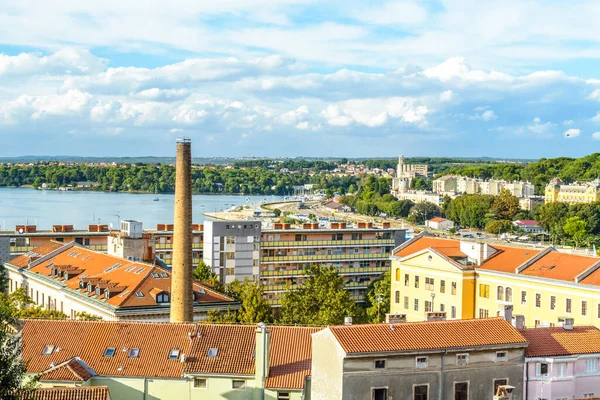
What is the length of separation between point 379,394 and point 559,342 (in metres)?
5.63

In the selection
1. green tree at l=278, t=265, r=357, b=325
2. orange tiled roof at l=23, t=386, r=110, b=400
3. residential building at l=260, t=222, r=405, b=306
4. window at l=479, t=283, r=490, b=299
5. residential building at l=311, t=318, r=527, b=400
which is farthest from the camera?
residential building at l=260, t=222, r=405, b=306

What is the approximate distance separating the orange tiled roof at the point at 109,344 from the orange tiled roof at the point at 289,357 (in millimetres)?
2567

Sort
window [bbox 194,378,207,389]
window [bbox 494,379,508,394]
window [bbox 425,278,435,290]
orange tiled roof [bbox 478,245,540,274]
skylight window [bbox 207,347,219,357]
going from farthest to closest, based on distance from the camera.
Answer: window [bbox 425,278,435,290] → orange tiled roof [bbox 478,245,540,274] → skylight window [bbox 207,347,219,357] → window [bbox 194,378,207,389] → window [bbox 494,379,508,394]

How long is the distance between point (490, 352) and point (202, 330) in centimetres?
768

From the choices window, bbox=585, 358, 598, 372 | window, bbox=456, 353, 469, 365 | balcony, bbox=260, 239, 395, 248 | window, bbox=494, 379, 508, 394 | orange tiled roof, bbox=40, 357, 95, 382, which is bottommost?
balcony, bbox=260, 239, 395, 248

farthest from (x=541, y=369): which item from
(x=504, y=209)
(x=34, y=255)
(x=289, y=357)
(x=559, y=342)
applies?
(x=504, y=209)

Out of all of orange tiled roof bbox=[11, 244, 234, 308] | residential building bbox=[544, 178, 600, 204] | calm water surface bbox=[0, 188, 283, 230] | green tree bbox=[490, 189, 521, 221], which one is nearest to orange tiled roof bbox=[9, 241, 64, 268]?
orange tiled roof bbox=[11, 244, 234, 308]

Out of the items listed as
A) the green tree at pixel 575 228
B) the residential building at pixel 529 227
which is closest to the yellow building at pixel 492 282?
the green tree at pixel 575 228

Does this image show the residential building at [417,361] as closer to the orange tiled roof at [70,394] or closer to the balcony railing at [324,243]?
the orange tiled roof at [70,394]

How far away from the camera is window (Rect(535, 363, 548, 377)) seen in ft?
71.3

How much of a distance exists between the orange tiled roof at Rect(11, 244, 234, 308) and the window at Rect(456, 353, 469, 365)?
60.6 ft

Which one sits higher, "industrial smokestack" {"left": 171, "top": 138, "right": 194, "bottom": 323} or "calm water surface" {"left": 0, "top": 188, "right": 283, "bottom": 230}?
"industrial smokestack" {"left": 171, "top": 138, "right": 194, "bottom": 323}

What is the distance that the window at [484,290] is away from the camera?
4269cm

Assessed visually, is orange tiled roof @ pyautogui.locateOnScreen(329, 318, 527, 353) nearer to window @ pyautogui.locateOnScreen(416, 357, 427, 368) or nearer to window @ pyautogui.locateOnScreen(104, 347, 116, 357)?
window @ pyautogui.locateOnScreen(416, 357, 427, 368)
